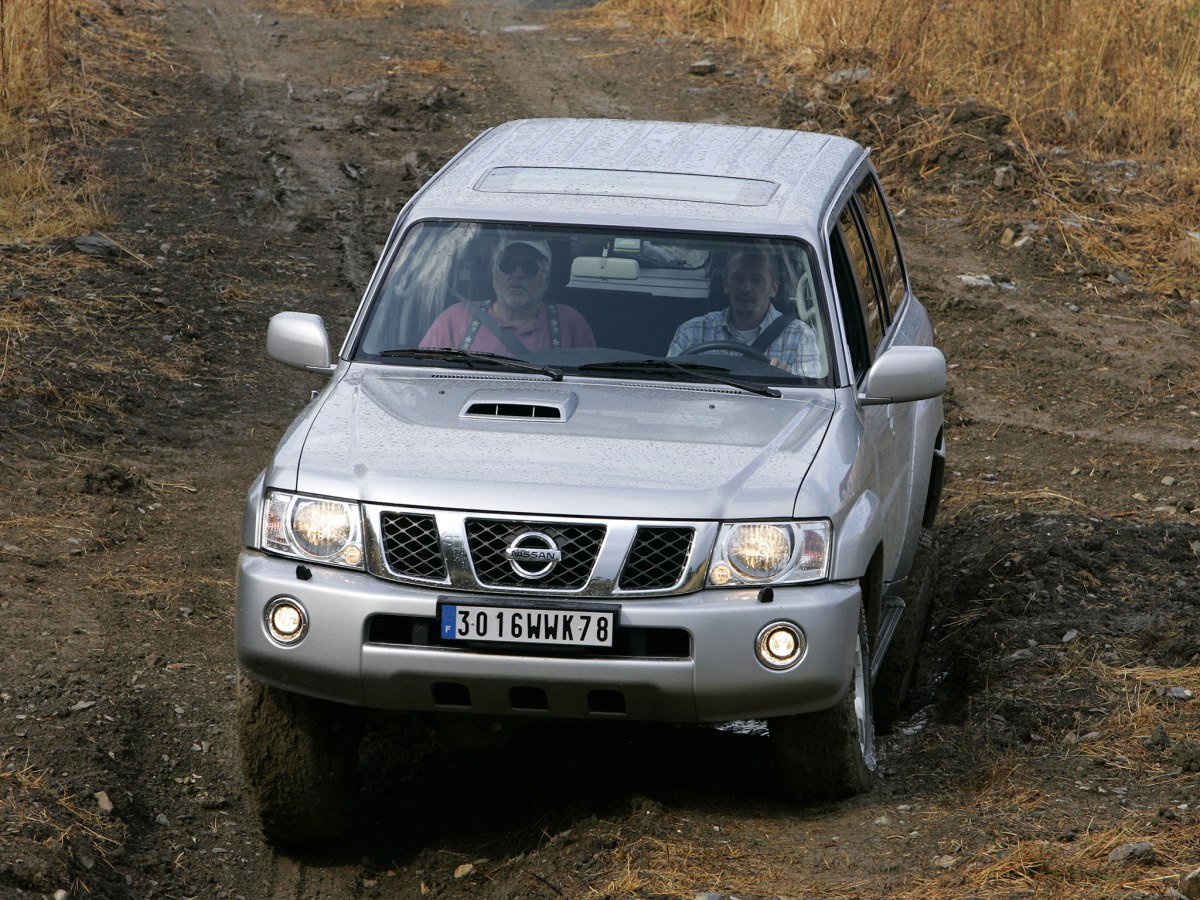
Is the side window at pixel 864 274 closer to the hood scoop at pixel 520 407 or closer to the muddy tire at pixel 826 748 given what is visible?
the hood scoop at pixel 520 407

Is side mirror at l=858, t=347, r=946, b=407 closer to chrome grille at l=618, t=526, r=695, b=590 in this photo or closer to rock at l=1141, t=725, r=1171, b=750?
chrome grille at l=618, t=526, r=695, b=590

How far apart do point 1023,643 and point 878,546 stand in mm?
1437

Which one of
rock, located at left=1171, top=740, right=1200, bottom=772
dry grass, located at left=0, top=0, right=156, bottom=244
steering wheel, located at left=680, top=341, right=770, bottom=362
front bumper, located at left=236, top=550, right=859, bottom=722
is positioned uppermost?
steering wheel, located at left=680, top=341, right=770, bottom=362

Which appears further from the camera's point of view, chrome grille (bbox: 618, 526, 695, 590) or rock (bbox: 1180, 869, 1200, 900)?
chrome grille (bbox: 618, 526, 695, 590)

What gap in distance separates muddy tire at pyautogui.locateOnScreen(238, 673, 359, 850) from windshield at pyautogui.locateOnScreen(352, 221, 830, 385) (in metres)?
1.15

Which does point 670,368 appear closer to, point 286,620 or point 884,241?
point 286,620

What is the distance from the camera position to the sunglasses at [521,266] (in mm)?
5066

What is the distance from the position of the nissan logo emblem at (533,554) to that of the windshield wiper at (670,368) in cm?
98

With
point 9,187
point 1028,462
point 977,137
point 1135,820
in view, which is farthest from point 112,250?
point 1135,820

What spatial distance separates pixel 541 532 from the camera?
157 inches

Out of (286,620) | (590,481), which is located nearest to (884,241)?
(590,481)

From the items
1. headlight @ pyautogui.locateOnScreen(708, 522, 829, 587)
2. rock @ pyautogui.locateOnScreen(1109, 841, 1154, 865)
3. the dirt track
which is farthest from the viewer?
the dirt track

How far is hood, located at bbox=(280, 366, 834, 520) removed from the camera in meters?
4.00

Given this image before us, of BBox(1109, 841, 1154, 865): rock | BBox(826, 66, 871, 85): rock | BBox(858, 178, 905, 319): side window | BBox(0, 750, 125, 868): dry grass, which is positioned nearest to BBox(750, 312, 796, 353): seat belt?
BBox(858, 178, 905, 319): side window
